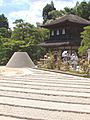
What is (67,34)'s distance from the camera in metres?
37.8

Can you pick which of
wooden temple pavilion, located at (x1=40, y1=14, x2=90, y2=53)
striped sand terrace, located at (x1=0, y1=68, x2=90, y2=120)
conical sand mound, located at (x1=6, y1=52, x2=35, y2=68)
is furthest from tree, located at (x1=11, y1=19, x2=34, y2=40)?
striped sand terrace, located at (x1=0, y1=68, x2=90, y2=120)

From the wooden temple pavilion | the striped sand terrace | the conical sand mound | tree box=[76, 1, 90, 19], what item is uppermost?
tree box=[76, 1, 90, 19]

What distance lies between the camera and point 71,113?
7.48 m

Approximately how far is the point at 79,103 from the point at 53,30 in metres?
32.2

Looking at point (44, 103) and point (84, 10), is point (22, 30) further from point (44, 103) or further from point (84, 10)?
point (44, 103)

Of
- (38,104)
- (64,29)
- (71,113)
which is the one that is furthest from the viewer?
(64,29)

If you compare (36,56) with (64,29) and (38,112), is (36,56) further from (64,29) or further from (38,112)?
(38,112)

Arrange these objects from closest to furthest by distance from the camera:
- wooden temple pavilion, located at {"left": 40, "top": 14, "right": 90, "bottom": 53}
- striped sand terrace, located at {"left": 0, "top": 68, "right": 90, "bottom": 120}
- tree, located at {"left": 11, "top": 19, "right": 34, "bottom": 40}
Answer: striped sand terrace, located at {"left": 0, "top": 68, "right": 90, "bottom": 120} → wooden temple pavilion, located at {"left": 40, "top": 14, "right": 90, "bottom": 53} → tree, located at {"left": 11, "top": 19, "right": 34, "bottom": 40}

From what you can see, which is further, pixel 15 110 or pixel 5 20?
pixel 5 20

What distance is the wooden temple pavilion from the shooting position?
1411 inches

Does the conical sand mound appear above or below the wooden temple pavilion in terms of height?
below

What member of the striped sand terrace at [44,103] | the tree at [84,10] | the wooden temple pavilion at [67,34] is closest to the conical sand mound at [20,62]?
the wooden temple pavilion at [67,34]

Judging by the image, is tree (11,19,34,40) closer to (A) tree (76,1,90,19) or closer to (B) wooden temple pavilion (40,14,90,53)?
(B) wooden temple pavilion (40,14,90,53)

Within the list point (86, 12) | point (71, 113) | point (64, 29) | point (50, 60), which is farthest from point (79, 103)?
point (86, 12)
